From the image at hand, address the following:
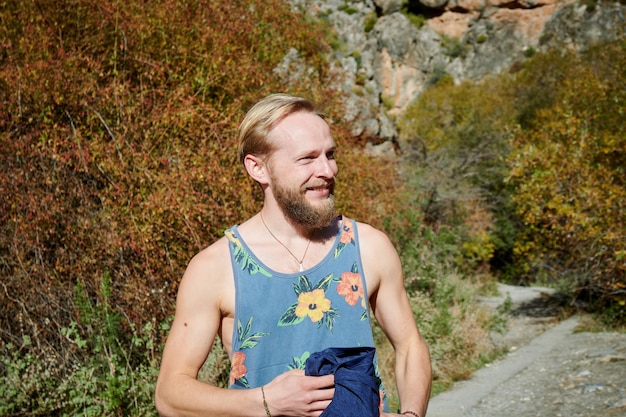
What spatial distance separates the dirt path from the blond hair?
12.7ft

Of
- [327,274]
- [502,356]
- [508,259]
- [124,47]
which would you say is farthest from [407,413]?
[508,259]

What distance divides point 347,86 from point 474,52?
1483 inches

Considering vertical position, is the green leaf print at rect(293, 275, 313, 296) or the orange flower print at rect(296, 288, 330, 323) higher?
the green leaf print at rect(293, 275, 313, 296)

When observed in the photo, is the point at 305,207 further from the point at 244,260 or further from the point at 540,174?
the point at 540,174

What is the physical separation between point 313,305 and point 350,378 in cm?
31

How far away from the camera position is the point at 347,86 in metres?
11.5

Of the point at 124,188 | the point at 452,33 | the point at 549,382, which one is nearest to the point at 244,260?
the point at 124,188

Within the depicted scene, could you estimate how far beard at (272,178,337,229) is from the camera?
183 centimetres

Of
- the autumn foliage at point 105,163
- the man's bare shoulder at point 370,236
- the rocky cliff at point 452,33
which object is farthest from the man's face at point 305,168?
the rocky cliff at point 452,33

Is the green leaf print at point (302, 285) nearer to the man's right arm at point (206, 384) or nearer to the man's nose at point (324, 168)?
the man's right arm at point (206, 384)

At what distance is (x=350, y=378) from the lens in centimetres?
145

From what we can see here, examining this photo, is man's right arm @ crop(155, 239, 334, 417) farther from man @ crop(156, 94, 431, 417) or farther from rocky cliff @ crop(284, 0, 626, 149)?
rocky cliff @ crop(284, 0, 626, 149)

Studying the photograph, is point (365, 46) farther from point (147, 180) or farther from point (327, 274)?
point (327, 274)

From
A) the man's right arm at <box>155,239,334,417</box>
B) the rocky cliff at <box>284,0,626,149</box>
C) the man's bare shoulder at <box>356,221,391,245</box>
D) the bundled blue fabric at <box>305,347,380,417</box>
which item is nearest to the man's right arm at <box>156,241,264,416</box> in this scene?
the man's right arm at <box>155,239,334,417</box>
